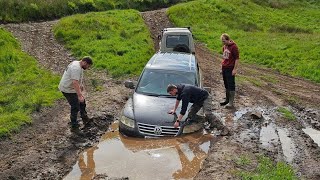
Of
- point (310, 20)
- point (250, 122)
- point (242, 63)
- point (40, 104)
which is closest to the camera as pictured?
point (250, 122)

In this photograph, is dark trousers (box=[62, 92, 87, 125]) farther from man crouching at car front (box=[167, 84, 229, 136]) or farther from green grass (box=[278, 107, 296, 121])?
green grass (box=[278, 107, 296, 121])

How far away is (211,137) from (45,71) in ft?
27.7

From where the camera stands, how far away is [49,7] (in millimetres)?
29500

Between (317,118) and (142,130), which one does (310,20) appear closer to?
(317,118)

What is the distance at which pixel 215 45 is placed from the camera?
2548 cm

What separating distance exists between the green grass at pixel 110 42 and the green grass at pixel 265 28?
5.15 m

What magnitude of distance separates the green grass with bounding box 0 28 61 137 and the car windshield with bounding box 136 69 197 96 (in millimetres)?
3064

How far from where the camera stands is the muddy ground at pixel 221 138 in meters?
8.00

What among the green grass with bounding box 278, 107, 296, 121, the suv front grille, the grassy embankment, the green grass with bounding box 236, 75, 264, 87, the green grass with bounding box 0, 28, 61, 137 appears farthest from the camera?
the grassy embankment

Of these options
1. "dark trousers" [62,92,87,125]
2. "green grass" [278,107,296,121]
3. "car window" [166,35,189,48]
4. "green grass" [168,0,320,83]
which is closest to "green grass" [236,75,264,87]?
"green grass" [168,0,320,83]

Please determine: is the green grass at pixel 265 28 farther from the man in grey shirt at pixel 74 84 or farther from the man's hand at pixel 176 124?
the man in grey shirt at pixel 74 84

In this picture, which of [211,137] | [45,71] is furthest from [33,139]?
[45,71]

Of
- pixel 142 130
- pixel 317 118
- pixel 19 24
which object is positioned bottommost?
pixel 317 118

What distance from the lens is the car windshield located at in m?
10.3
